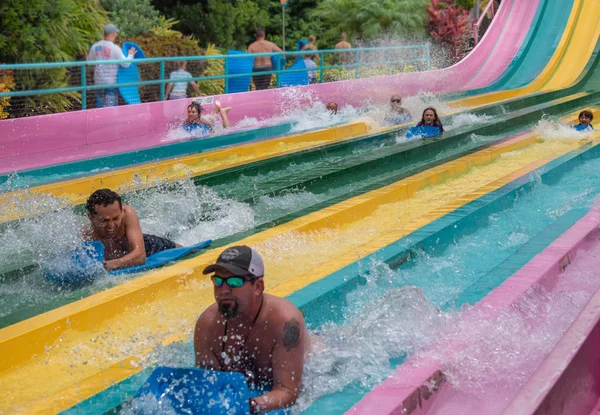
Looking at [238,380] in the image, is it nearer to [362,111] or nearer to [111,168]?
[111,168]

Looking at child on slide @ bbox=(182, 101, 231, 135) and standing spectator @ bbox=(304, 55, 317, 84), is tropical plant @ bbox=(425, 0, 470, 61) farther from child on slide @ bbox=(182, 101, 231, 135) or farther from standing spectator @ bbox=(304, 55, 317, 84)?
child on slide @ bbox=(182, 101, 231, 135)

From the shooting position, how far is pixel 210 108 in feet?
42.5

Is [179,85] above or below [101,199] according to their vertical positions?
above

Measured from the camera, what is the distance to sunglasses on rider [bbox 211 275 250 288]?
3.20m

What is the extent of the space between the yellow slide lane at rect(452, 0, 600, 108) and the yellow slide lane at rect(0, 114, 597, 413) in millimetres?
8873

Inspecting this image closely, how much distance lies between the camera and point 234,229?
272 inches

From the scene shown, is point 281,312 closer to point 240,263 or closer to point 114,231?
point 240,263

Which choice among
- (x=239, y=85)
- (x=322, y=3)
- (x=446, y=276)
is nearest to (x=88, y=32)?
(x=239, y=85)

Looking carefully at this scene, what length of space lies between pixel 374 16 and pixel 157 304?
23.0 meters

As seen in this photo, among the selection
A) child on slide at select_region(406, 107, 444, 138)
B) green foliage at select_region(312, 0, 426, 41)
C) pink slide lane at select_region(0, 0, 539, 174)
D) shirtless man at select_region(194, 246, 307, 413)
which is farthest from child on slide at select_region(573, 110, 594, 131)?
green foliage at select_region(312, 0, 426, 41)

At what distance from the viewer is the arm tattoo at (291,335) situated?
3287 mm

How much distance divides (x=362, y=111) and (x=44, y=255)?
1003cm

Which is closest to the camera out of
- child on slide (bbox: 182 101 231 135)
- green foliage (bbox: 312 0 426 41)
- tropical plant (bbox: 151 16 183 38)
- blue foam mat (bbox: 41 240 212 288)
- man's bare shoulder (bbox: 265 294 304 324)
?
man's bare shoulder (bbox: 265 294 304 324)

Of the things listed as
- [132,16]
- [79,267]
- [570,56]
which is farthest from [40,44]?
[570,56]
